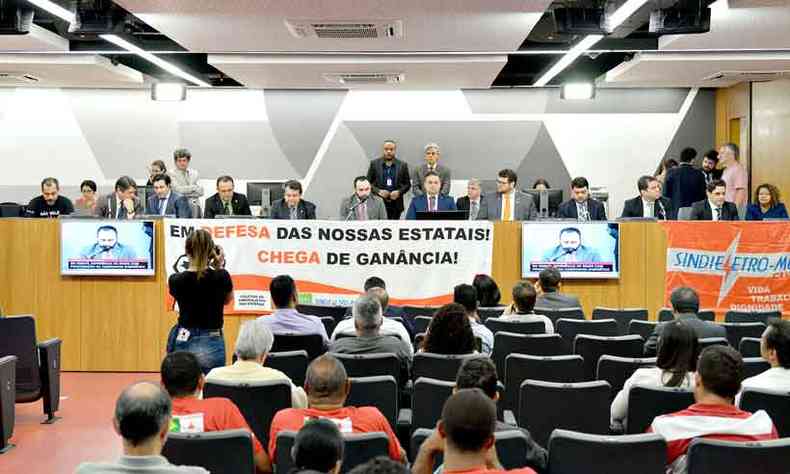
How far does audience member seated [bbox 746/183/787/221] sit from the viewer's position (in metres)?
10.5

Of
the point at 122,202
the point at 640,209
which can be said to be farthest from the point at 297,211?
the point at 640,209

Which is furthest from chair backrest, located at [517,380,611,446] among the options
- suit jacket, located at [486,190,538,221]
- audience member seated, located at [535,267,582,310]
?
suit jacket, located at [486,190,538,221]

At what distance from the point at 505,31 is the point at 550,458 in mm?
6883

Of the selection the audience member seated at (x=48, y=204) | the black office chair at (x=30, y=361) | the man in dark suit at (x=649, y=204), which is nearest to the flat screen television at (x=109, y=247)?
the black office chair at (x=30, y=361)

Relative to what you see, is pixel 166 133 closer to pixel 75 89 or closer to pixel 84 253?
pixel 75 89

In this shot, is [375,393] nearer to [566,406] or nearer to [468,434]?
[566,406]

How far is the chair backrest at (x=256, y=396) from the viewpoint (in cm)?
422

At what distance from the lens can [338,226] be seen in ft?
28.8

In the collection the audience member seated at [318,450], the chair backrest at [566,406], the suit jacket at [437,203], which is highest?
the suit jacket at [437,203]

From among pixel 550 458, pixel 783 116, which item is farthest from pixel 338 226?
pixel 783 116

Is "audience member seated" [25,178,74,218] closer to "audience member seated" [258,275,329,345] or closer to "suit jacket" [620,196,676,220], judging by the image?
"audience member seated" [258,275,329,345]

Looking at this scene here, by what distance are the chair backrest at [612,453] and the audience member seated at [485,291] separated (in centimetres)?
409

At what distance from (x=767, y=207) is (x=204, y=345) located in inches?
299

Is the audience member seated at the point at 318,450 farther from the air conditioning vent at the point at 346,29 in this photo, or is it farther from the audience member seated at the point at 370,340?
the air conditioning vent at the point at 346,29
